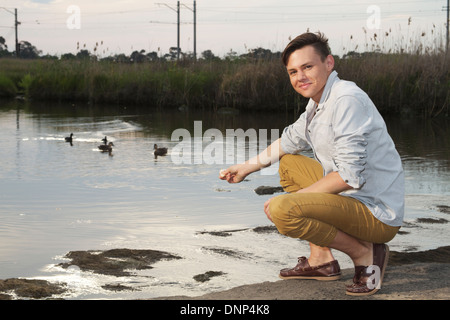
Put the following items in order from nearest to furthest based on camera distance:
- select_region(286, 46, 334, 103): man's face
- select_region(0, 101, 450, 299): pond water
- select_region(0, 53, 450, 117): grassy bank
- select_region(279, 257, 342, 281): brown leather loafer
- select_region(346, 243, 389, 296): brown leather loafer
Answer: select_region(346, 243, 389, 296): brown leather loafer → select_region(286, 46, 334, 103): man's face → select_region(279, 257, 342, 281): brown leather loafer → select_region(0, 101, 450, 299): pond water → select_region(0, 53, 450, 117): grassy bank

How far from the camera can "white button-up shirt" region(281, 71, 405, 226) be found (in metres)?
3.42

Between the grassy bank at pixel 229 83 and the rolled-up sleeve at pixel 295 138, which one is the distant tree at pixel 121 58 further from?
the rolled-up sleeve at pixel 295 138

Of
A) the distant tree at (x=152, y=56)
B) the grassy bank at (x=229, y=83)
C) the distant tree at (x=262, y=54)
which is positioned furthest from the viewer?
the distant tree at (x=152, y=56)

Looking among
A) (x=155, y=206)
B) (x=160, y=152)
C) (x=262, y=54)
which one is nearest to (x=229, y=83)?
(x=262, y=54)

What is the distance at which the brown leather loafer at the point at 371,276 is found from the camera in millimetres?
3547

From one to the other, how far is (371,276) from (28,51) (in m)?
71.1

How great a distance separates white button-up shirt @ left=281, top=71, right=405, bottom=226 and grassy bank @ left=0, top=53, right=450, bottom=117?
12.8 m

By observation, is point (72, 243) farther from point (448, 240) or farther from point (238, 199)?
point (448, 240)

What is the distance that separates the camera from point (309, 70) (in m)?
3.67

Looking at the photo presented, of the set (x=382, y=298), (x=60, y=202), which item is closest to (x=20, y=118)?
(x=60, y=202)

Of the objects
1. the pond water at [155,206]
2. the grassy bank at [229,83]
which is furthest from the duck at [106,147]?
the grassy bank at [229,83]

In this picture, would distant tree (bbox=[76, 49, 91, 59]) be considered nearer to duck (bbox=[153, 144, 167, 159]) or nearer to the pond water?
the pond water

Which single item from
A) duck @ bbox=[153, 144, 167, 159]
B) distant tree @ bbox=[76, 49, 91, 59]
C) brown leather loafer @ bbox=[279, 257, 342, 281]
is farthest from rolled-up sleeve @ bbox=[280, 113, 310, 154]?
distant tree @ bbox=[76, 49, 91, 59]

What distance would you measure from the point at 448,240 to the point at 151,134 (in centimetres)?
810
